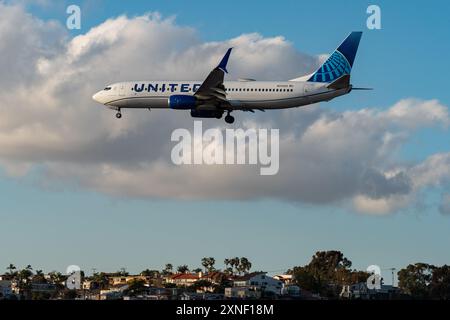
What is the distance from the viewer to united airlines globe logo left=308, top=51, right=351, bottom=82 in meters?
145

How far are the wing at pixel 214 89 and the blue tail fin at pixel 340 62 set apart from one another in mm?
13315

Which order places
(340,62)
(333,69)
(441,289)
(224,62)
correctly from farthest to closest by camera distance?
(441,289)
(340,62)
(333,69)
(224,62)

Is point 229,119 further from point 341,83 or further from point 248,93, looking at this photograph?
point 341,83

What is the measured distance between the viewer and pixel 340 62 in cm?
15038

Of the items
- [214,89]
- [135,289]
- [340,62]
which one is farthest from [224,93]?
[135,289]

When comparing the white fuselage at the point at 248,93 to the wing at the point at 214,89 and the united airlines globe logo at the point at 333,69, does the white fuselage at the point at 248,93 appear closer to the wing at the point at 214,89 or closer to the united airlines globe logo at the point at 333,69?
the wing at the point at 214,89

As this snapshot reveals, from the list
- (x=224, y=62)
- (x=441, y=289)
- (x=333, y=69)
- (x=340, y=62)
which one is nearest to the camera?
(x=224, y=62)

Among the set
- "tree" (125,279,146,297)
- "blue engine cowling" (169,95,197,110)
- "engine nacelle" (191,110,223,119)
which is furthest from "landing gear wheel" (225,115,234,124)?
"tree" (125,279,146,297)

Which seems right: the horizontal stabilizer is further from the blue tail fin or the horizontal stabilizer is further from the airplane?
the blue tail fin

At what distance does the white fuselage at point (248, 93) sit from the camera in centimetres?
13950

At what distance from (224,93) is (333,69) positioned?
57.7ft

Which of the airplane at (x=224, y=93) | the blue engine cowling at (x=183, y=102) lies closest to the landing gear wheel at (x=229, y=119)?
the airplane at (x=224, y=93)
